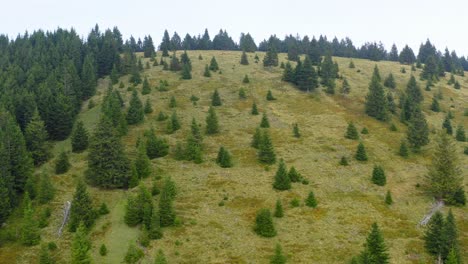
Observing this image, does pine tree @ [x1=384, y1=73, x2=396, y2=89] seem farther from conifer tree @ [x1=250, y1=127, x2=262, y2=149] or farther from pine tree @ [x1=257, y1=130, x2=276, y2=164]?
pine tree @ [x1=257, y1=130, x2=276, y2=164]

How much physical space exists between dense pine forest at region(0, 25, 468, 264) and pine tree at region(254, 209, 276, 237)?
20cm

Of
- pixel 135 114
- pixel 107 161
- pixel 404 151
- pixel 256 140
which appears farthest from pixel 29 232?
pixel 404 151

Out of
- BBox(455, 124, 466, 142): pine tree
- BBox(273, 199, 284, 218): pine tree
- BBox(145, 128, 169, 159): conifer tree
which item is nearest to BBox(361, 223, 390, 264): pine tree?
BBox(273, 199, 284, 218): pine tree

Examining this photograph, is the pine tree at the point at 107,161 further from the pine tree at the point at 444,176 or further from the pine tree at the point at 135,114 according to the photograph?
the pine tree at the point at 444,176

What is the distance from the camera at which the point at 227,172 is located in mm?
71375

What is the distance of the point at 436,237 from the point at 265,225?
22074 mm

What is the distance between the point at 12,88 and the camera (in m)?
105

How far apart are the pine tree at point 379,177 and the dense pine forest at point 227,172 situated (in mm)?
184

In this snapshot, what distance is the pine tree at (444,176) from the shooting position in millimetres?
63250

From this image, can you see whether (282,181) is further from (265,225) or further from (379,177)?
(379,177)

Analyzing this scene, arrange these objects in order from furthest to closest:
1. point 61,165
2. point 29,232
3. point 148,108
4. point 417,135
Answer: point 148,108, point 417,135, point 61,165, point 29,232

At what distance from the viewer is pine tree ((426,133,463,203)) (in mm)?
63250

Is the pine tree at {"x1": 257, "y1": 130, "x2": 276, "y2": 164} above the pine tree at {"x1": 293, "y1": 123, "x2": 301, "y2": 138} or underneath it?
underneath

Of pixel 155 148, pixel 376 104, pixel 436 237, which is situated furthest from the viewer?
pixel 376 104
